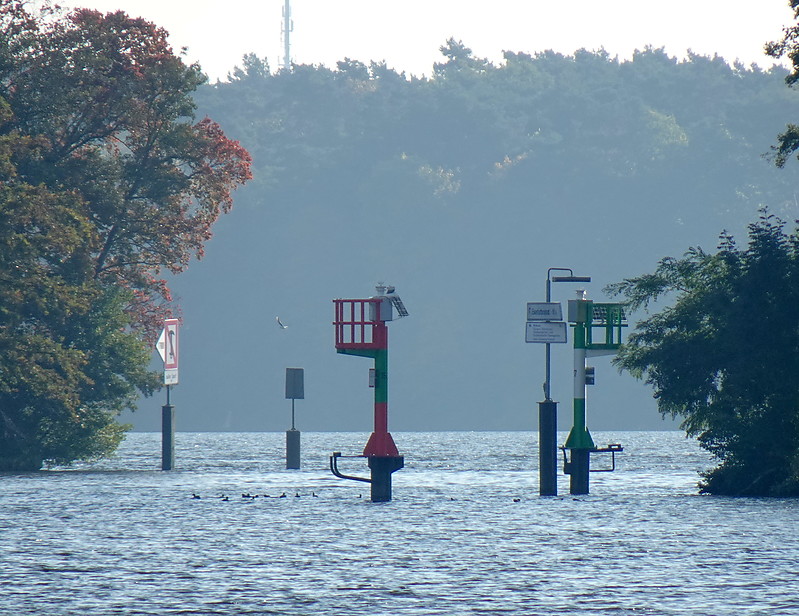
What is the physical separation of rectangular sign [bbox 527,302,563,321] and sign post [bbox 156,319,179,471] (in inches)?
662

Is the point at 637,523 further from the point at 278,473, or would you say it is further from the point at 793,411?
the point at 278,473

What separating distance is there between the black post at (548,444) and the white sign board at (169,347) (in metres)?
18.4

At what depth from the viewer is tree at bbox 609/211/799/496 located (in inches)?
1417

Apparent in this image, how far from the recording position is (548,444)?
36344 mm

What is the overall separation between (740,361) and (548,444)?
14.1 feet

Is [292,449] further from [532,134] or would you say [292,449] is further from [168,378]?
[532,134]

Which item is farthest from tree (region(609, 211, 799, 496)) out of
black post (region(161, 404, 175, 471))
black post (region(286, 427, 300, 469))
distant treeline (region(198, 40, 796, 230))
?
distant treeline (region(198, 40, 796, 230))

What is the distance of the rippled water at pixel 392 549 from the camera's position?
66.0 ft

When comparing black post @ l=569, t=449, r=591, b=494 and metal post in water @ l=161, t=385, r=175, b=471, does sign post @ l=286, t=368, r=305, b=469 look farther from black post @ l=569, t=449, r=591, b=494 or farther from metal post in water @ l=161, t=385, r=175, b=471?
black post @ l=569, t=449, r=591, b=494

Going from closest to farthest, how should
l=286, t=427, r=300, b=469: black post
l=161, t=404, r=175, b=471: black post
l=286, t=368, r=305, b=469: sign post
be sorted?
l=161, t=404, r=175, b=471: black post → l=286, t=427, r=300, b=469: black post → l=286, t=368, r=305, b=469: sign post

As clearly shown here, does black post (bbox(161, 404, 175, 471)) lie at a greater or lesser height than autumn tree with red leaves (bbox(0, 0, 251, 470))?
lesser

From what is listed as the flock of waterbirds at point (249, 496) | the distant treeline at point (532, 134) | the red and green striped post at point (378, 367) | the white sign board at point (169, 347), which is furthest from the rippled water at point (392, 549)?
the distant treeline at point (532, 134)

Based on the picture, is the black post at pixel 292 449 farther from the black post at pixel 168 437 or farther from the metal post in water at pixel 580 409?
the metal post in water at pixel 580 409

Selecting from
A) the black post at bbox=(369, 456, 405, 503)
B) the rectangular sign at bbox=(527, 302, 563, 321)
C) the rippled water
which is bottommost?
the rippled water
